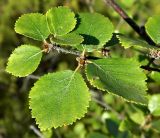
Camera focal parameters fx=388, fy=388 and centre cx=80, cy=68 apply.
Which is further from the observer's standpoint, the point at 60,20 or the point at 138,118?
the point at 138,118

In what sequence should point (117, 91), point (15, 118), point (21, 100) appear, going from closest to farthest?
point (117, 91), point (15, 118), point (21, 100)

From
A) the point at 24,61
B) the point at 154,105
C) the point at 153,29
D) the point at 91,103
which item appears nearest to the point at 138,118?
the point at 154,105

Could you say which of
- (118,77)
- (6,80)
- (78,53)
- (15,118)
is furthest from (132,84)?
(6,80)

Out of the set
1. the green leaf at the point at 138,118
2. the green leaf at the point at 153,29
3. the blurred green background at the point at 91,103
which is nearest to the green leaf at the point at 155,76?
the blurred green background at the point at 91,103

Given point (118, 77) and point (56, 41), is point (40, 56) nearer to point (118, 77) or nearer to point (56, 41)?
point (56, 41)

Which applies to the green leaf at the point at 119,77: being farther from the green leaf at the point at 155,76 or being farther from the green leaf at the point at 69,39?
the green leaf at the point at 155,76

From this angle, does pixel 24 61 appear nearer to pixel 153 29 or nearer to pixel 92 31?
pixel 92 31

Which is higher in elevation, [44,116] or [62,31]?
[62,31]
